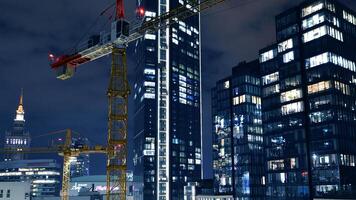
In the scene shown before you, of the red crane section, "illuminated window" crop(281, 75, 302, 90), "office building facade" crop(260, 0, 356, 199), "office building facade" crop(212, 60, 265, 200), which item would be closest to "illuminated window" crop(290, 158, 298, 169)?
"office building facade" crop(260, 0, 356, 199)

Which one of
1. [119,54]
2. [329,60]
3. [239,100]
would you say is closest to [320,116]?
[329,60]

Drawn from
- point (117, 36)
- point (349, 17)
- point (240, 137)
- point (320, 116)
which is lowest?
point (240, 137)

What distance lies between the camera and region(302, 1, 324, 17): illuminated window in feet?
410

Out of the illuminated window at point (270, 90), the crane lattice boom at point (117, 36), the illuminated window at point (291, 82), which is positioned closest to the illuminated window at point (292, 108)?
the illuminated window at point (291, 82)

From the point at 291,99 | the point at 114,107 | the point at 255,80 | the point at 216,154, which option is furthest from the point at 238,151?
the point at 114,107

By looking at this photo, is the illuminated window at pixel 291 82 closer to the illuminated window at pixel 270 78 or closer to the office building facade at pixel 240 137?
the illuminated window at pixel 270 78

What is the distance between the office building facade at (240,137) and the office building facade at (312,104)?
106 ft

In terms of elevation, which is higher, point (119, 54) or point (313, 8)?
point (313, 8)

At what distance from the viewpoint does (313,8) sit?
127 m

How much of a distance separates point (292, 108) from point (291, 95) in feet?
13.8

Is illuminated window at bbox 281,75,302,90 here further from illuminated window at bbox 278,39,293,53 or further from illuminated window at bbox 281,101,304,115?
illuminated window at bbox 278,39,293,53

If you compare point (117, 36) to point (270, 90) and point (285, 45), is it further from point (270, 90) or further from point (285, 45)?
point (270, 90)

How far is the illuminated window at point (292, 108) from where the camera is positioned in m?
Answer: 126

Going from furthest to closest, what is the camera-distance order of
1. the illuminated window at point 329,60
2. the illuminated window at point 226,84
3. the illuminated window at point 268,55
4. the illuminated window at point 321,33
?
1. the illuminated window at point 226,84
2. the illuminated window at point 268,55
3. the illuminated window at point 321,33
4. the illuminated window at point 329,60
